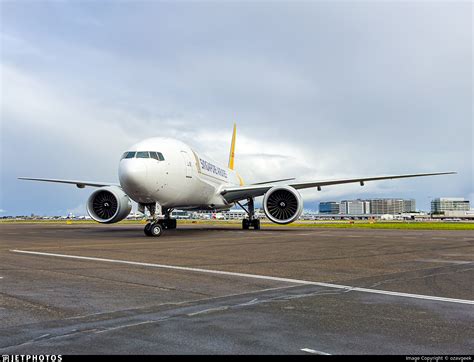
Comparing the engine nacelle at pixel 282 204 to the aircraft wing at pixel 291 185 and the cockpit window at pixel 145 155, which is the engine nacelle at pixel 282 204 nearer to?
the aircraft wing at pixel 291 185

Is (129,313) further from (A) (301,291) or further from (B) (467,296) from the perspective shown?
(B) (467,296)

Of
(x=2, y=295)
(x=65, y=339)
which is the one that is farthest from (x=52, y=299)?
(x=65, y=339)

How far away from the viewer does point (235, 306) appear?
587cm

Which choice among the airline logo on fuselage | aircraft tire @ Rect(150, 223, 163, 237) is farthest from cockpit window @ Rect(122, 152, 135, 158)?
the airline logo on fuselage

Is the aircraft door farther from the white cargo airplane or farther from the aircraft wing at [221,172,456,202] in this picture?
the aircraft wing at [221,172,456,202]

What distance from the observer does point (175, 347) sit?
3990 millimetres

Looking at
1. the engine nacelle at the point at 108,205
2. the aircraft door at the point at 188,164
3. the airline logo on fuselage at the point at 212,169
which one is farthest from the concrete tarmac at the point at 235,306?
the airline logo on fuselage at the point at 212,169

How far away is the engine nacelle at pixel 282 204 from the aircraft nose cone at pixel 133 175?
22.9ft

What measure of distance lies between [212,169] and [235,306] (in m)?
22.6

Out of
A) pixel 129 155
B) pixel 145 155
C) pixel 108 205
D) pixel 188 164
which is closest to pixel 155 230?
pixel 145 155

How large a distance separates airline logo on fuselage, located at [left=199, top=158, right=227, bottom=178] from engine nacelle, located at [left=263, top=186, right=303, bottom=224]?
4.40 metres

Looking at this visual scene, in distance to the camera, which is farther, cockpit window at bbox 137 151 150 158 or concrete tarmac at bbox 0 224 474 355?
cockpit window at bbox 137 151 150 158

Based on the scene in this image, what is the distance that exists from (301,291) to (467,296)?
2398mm

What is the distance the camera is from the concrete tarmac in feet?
13.5
